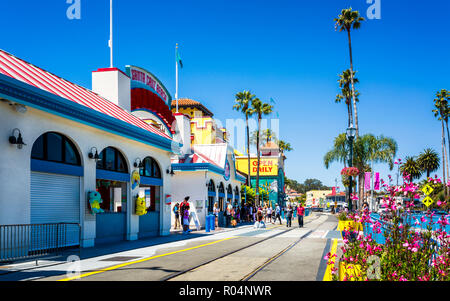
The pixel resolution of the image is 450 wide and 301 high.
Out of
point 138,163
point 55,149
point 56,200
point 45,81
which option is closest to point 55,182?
point 56,200

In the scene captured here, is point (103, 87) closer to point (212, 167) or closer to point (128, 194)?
point (128, 194)

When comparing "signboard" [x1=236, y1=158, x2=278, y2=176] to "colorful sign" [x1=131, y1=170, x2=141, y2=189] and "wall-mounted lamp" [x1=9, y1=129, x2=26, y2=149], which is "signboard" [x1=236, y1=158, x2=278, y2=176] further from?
"wall-mounted lamp" [x1=9, y1=129, x2=26, y2=149]

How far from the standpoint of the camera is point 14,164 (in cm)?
1172

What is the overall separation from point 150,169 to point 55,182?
7956 mm

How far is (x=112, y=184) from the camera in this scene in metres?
19.7

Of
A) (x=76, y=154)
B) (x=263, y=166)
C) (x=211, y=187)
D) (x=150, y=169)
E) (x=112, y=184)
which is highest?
(x=263, y=166)

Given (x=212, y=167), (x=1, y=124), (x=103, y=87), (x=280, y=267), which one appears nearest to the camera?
(x=280, y=267)

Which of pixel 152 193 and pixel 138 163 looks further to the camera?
pixel 152 193

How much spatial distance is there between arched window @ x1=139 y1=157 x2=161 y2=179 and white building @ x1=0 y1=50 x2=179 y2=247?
5 centimetres

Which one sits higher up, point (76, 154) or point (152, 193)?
point (76, 154)

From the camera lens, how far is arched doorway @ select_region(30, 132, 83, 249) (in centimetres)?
1290

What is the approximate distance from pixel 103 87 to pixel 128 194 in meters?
5.97

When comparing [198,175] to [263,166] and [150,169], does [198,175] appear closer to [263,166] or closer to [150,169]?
[150,169]
